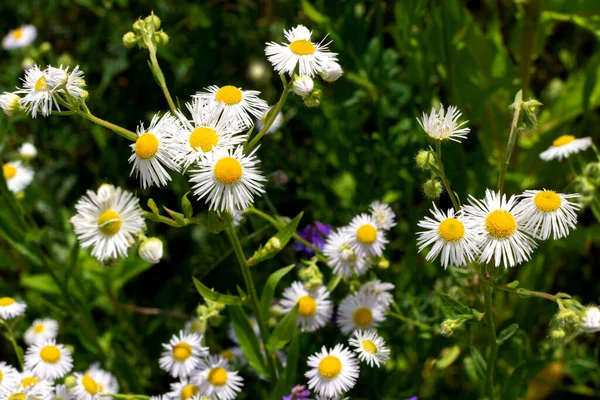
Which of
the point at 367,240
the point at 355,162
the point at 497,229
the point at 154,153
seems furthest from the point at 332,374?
the point at 355,162

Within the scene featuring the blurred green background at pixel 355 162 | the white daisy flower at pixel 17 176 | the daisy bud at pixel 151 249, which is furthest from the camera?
the white daisy flower at pixel 17 176

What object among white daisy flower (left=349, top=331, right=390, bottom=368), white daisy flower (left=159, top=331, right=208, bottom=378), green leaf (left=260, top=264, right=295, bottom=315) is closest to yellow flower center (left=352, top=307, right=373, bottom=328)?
white daisy flower (left=349, top=331, right=390, bottom=368)

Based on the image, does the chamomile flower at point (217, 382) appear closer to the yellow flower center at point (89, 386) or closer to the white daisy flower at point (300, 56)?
the yellow flower center at point (89, 386)

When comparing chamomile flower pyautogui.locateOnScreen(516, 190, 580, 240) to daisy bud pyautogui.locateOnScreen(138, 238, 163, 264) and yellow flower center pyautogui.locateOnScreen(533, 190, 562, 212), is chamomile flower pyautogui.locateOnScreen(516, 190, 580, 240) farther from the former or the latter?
daisy bud pyautogui.locateOnScreen(138, 238, 163, 264)

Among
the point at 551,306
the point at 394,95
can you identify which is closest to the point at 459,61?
the point at 394,95

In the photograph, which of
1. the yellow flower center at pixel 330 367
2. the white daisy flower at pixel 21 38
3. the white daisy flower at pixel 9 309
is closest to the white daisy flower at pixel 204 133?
the yellow flower center at pixel 330 367

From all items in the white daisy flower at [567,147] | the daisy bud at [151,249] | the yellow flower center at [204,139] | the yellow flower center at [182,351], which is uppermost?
the white daisy flower at [567,147]
